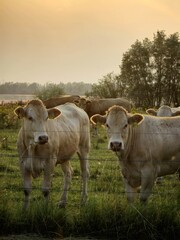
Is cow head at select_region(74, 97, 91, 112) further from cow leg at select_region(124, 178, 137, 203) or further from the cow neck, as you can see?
cow leg at select_region(124, 178, 137, 203)

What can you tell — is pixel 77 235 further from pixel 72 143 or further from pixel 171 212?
pixel 72 143

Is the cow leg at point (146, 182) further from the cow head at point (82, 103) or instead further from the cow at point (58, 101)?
the cow at point (58, 101)

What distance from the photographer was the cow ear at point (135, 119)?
27.3 ft

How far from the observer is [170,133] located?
27.8 feet

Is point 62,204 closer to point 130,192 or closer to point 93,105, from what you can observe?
point 130,192

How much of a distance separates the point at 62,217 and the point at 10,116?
17564mm

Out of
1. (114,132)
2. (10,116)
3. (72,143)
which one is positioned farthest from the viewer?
(10,116)

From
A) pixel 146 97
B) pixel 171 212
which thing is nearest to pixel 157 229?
pixel 171 212

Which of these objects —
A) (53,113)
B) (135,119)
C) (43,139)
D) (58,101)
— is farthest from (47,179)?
(58,101)

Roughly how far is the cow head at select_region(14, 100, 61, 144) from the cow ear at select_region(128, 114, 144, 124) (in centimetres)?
145

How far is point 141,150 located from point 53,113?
1.84m

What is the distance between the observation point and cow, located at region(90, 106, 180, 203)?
26.4 ft

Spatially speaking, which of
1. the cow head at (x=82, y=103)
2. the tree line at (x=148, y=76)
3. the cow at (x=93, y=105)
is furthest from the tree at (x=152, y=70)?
the cow head at (x=82, y=103)

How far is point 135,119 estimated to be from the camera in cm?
838
